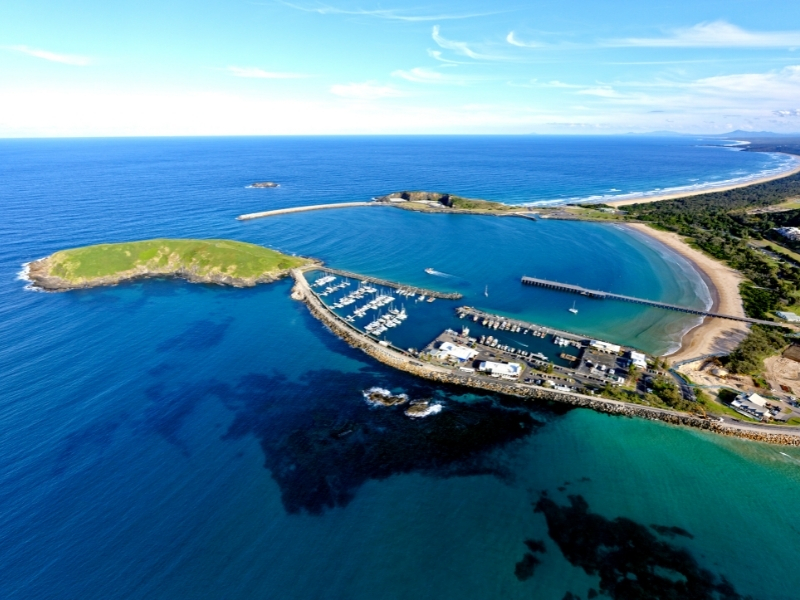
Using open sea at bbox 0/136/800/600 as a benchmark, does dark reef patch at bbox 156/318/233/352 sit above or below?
above

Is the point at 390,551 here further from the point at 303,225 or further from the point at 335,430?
the point at 303,225

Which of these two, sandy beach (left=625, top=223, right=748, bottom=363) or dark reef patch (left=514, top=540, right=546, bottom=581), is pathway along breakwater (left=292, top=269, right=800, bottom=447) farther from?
dark reef patch (left=514, top=540, right=546, bottom=581)

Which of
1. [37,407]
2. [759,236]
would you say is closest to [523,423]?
[37,407]

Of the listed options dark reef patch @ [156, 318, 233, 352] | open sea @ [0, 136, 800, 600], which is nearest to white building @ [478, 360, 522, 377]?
open sea @ [0, 136, 800, 600]

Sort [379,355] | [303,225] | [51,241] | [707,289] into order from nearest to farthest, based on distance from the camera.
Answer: [379,355]
[707,289]
[51,241]
[303,225]

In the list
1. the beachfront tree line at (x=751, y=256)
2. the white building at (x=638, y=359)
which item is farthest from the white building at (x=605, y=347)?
the beachfront tree line at (x=751, y=256)

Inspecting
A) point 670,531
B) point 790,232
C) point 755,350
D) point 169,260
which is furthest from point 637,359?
point 790,232

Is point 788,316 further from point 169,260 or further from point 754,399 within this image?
point 169,260
